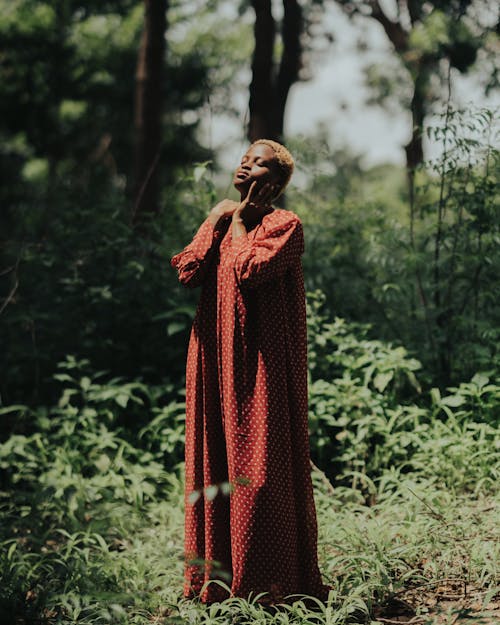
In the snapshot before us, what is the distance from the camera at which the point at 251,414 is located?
306cm

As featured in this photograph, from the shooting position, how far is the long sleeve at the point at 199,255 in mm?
3238

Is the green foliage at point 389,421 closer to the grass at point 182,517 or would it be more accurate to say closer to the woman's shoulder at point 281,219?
the grass at point 182,517

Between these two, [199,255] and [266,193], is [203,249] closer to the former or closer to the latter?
[199,255]

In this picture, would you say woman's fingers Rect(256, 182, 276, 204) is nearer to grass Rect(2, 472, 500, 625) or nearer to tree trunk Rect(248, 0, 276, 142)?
grass Rect(2, 472, 500, 625)

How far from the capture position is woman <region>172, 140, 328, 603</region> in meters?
3.00

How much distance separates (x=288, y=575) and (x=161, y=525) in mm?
1547

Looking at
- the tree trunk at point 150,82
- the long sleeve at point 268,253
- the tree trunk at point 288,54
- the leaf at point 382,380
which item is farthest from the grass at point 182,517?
the tree trunk at point 288,54

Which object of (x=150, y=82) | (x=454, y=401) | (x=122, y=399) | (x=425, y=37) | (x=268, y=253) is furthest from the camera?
(x=425, y=37)

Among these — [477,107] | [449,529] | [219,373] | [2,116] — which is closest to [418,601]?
[449,529]

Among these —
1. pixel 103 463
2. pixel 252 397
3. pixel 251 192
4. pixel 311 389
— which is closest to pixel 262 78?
pixel 311 389

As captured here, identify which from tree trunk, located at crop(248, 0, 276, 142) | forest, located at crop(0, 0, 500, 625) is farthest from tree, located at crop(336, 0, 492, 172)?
tree trunk, located at crop(248, 0, 276, 142)

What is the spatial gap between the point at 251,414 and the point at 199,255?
2.43 feet

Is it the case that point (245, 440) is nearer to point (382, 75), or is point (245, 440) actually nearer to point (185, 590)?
point (185, 590)

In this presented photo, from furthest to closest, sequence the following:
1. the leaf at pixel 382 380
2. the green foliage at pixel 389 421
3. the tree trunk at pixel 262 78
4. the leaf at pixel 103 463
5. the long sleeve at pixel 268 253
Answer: the tree trunk at pixel 262 78
the leaf at pixel 103 463
the leaf at pixel 382 380
the green foliage at pixel 389 421
the long sleeve at pixel 268 253
